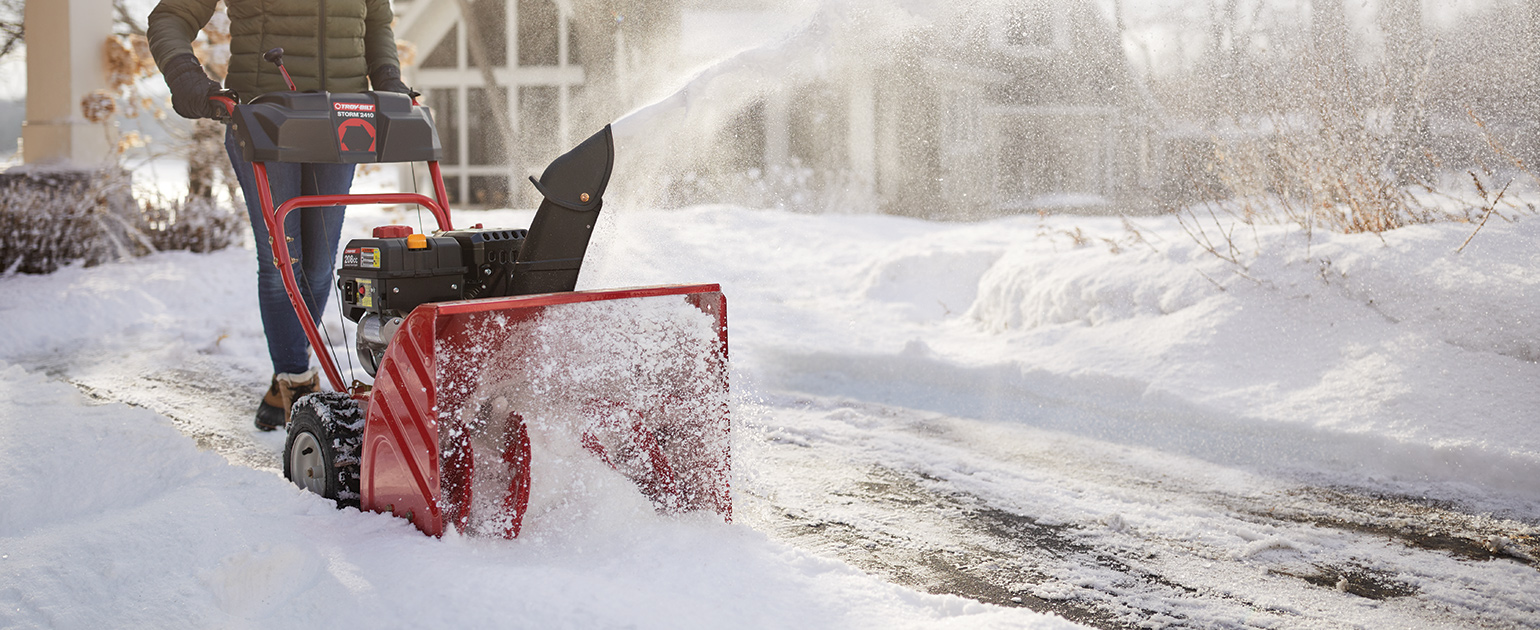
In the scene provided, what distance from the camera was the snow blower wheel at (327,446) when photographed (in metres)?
2.67

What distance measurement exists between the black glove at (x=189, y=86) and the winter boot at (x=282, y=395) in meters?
0.94

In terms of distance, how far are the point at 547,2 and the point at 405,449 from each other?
1784 centimetres

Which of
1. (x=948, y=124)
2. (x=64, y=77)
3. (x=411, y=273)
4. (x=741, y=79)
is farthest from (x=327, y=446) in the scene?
(x=948, y=124)

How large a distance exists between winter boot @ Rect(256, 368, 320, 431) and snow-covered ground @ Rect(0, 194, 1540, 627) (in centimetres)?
12

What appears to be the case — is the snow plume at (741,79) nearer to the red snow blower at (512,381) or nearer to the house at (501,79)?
the red snow blower at (512,381)

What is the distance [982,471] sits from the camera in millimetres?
3518

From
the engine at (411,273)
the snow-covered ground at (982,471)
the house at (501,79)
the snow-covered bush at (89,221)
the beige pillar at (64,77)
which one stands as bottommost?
the snow-covered ground at (982,471)

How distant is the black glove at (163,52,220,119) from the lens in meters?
3.22

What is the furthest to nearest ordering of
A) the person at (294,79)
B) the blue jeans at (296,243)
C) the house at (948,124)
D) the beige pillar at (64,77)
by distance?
the house at (948,124) → the beige pillar at (64,77) → the blue jeans at (296,243) → the person at (294,79)

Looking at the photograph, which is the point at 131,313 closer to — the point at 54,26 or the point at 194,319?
the point at 194,319

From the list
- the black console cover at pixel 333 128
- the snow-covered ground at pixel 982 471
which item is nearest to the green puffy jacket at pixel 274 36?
the black console cover at pixel 333 128

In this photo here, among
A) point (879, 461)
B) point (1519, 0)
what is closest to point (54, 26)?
point (879, 461)

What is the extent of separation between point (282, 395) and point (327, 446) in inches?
47.8

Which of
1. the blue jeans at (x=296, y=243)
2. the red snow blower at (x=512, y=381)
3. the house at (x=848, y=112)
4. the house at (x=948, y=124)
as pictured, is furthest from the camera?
the house at (x=948, y=124)
